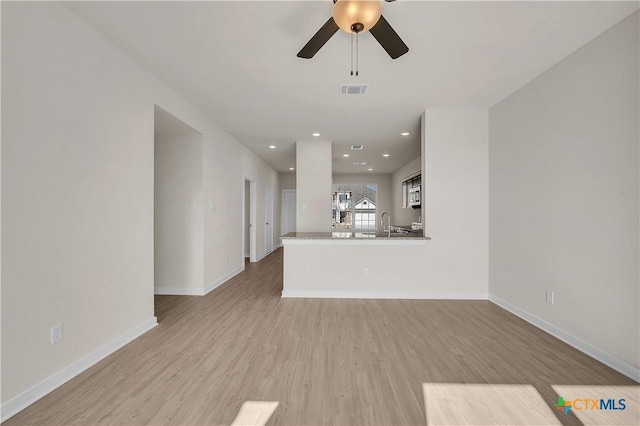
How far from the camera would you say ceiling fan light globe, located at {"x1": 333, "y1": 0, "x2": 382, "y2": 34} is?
60.9 inches

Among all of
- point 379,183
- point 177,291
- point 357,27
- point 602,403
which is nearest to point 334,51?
point 357,27

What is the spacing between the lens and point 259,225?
7105 mm

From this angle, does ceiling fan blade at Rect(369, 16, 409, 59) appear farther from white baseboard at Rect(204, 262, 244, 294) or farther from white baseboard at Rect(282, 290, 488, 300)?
white baseboard at Rect(204, 262, 244, 294)

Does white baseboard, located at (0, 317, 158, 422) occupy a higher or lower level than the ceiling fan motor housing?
lower

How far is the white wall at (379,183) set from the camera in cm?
945

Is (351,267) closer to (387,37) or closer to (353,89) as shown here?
(353,89)

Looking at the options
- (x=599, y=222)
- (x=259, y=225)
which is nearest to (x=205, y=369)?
(x=599, y=222)

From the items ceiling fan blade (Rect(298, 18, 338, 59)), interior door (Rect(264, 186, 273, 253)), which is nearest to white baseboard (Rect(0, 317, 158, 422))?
ceiling fan blade (Rect(298, 18, 338, 59))

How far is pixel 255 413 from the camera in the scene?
1.69 metres

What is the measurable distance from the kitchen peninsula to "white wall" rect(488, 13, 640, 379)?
1229 millimetres

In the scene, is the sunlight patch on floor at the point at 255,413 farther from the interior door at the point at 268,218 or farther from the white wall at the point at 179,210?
the interior door at the point at 268,218

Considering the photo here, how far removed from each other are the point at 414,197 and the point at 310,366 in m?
5.61

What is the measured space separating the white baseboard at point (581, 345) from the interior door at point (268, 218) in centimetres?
574

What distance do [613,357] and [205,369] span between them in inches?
124
